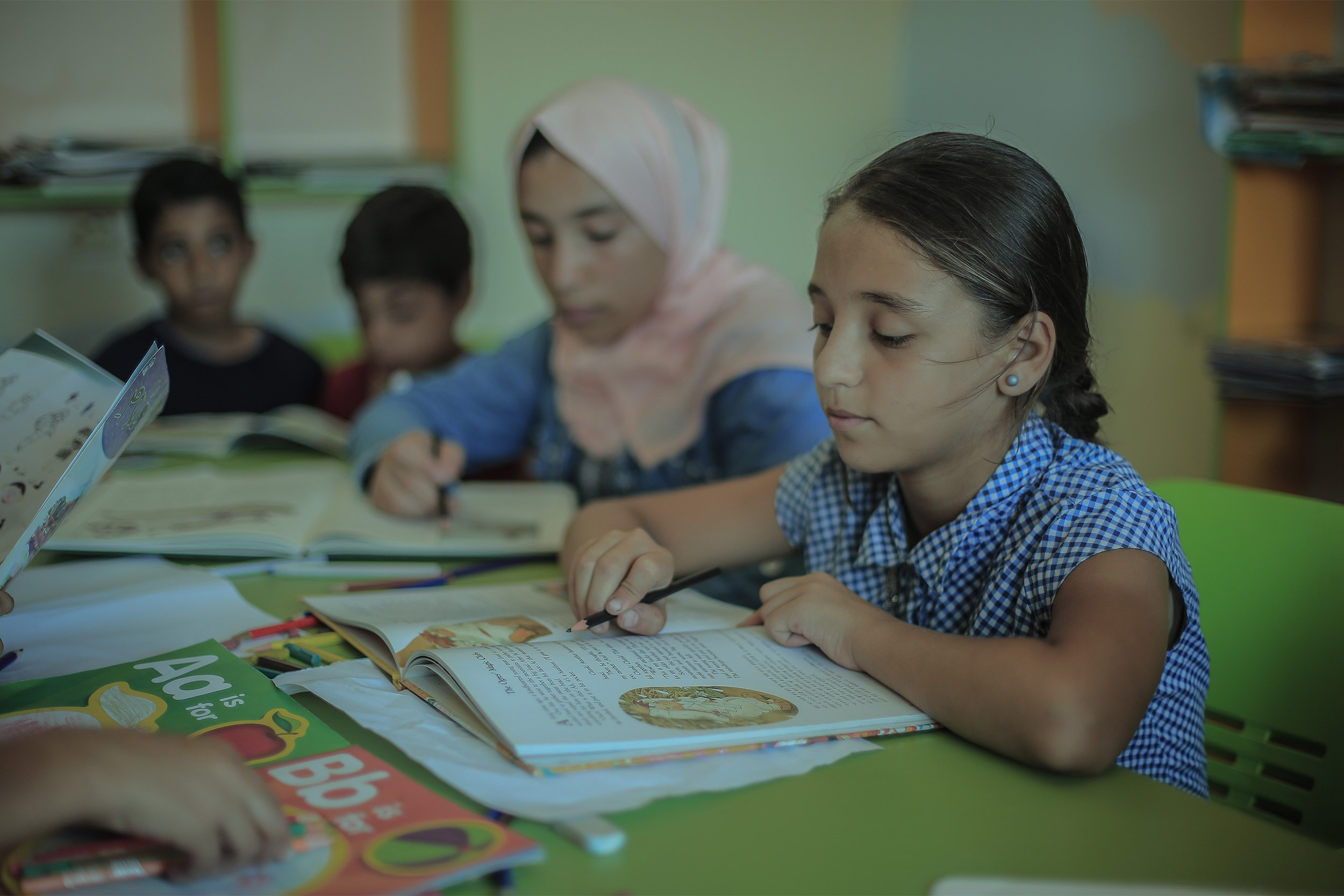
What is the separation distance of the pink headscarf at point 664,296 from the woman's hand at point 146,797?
3.07 feet

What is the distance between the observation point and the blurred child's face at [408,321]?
79.0 inches

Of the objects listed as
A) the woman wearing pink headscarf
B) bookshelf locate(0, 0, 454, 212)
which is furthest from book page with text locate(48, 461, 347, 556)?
bookshelf locate(0, 0, 454, 212)

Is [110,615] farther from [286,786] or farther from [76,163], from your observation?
[76,163]

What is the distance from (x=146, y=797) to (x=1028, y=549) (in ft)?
2.00

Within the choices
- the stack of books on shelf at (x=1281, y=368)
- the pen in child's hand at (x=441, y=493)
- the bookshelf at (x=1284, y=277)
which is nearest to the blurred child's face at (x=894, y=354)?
the pen in child's hand at (x=441, y=493)

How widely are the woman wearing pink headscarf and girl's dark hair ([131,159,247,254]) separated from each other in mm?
951

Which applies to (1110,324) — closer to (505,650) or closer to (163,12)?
(505,650)

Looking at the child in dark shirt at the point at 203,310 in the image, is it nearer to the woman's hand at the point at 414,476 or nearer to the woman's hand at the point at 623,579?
the woman's hand at the point at 414,476

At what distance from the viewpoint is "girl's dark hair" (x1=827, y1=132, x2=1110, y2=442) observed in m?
0.81

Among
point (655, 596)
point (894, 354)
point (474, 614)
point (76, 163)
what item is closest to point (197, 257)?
point (76, 163)

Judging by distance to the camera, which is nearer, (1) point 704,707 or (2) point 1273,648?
(1) point 704,707

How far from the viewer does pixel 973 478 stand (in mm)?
903

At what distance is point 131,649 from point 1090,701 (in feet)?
2.27

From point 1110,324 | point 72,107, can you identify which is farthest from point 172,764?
point 72,107
